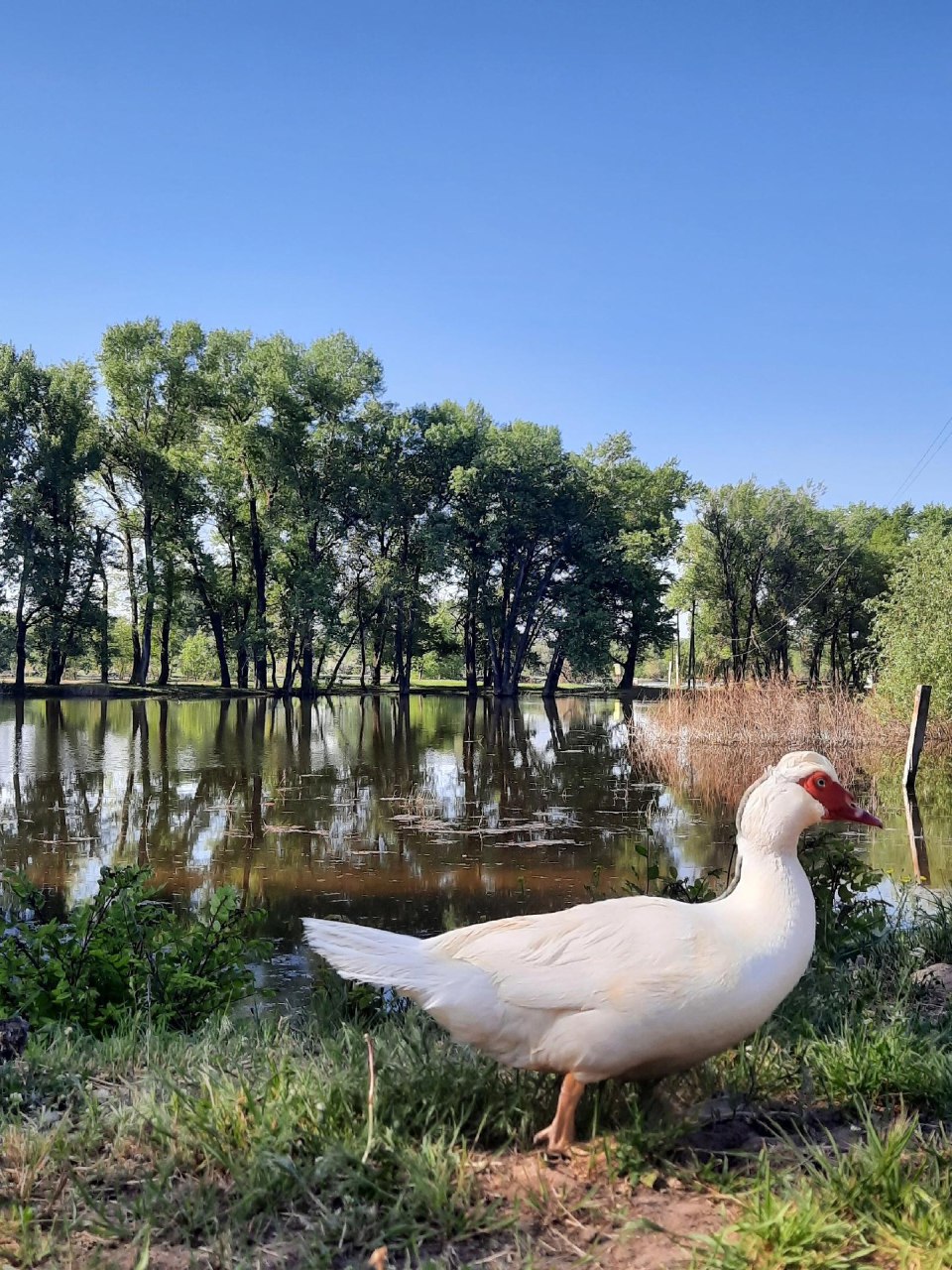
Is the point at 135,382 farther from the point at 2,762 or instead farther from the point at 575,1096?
the point at 575,1096

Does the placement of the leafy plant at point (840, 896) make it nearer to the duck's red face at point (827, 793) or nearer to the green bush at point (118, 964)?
the duck's red face at point (827, 793)

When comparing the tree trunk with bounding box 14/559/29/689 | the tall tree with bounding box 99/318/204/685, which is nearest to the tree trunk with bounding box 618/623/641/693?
the tall tree with bounding box 99/318/204/685

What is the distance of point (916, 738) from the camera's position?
669 inches

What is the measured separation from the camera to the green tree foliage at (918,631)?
22.7 meters

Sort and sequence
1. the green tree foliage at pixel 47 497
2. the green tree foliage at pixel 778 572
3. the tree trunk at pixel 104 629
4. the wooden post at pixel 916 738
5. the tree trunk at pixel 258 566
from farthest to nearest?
the green tree foliage at pixel 778 572, the tree trunk at pixel 258 566, the tree trunk at pixel 104 629, the green tree foliage at pixel 47 497, the wooden post at pixel 916 738

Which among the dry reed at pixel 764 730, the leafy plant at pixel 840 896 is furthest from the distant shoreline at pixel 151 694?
the leafy plant at pixel 840 896

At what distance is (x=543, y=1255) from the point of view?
225cm

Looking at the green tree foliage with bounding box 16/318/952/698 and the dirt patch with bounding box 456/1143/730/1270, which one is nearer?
the dirt patch with bounding box 456/1143/730/1270

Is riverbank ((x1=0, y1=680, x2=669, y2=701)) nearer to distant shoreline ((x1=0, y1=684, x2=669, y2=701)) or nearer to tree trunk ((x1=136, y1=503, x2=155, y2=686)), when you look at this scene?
distant shoreline ((x1=0, y1=684, x2=669, y2=701))

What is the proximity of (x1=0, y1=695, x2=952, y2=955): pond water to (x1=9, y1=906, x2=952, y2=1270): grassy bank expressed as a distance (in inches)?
80.7

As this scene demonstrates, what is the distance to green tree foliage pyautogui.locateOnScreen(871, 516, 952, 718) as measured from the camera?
2267 centimetres

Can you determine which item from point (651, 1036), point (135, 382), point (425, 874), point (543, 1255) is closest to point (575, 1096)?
point (651, 1036)

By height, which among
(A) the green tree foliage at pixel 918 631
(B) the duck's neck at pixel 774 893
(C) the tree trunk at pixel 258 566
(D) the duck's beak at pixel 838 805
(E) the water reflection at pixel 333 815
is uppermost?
(C) the tree trunk at pixel 258 566

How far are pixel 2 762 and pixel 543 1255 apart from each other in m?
19.5
